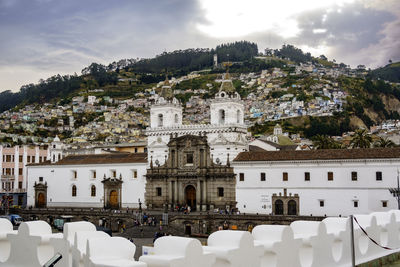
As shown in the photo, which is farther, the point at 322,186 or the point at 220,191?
the point at 220,191

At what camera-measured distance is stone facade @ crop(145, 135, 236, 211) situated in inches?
1956

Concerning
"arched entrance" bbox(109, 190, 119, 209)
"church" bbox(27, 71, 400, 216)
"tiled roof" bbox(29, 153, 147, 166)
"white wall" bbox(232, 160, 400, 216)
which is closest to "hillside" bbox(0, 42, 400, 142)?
"tiled roof" bbox(29, 153, 147, 166)

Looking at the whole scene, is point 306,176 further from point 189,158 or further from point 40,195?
point 40,195

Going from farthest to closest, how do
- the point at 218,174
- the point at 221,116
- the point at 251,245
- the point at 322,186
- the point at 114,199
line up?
the point at 114,199
the point at 221,116
the point at 218,174
the point at 322,186
the point at 251,245

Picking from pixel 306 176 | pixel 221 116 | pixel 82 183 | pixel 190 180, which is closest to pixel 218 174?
pixel 190 180

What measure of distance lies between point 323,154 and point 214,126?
1153cm

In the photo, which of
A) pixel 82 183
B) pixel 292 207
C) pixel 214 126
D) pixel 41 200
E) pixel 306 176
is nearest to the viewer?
pixel 306 176

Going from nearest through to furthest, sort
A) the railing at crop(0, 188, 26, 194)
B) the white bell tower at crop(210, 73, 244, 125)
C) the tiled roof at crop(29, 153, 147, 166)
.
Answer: the white bell tower at crop(210, 73, 244, 125) → the tiled roof at crop(29, 153, 147, 166) → the railing at crop(0, 188, 26, 194)

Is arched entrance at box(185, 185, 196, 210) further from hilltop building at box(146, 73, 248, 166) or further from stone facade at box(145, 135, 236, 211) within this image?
hilltop building at box(146, 73, 248, 166)

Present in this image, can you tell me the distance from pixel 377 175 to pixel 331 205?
4.76 metres

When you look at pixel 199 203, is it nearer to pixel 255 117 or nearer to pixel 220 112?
pixel 220 112

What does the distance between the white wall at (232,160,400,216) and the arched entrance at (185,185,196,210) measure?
5.40 meters

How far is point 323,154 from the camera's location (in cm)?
4547

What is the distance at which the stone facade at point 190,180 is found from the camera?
49688 mm
